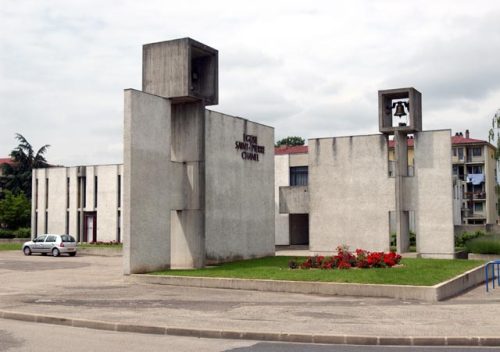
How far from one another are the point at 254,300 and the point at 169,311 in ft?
10.6

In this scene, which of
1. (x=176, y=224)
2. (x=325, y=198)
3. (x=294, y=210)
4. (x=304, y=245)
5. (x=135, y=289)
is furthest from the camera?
(x=304, y=245)

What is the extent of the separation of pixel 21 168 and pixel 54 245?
42.6m

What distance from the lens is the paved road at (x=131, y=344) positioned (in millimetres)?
10219

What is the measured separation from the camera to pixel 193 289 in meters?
19.9

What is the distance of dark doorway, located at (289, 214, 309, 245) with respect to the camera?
49.2 meters

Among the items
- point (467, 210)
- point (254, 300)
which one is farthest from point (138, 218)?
point (467, 210)

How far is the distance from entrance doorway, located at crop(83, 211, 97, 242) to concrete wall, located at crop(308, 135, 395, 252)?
24.7 m

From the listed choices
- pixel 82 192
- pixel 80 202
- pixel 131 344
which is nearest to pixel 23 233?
pixel 80 202

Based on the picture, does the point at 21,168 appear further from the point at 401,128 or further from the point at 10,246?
the point at 401,128

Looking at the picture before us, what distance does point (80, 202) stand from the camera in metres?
52.8

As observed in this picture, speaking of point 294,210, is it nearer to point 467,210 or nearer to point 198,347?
point 198,347

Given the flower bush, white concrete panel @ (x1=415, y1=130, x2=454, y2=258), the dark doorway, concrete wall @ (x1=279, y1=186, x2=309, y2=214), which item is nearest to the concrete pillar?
white concrete panel @ (x1=415, y1=130, x2=454, y2=258)

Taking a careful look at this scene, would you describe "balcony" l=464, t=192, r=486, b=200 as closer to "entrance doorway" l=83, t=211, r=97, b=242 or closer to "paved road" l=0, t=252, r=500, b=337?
"entrance doorway" l=83, t=211, r=97, b=242

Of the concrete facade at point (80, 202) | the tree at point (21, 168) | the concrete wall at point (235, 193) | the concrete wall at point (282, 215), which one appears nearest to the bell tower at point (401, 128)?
the concrete wall at point (235, 193)
